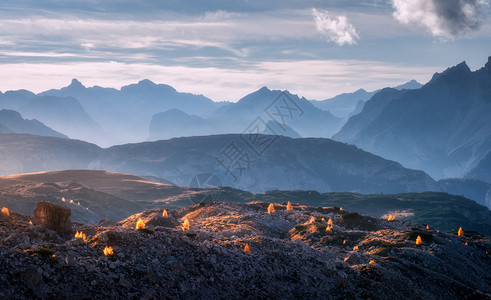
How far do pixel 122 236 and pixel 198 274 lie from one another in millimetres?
4966

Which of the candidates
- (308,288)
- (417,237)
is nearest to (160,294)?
(308,288)

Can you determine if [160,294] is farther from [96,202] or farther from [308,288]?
[96,202]

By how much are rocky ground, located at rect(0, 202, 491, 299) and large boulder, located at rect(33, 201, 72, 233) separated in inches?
24.5

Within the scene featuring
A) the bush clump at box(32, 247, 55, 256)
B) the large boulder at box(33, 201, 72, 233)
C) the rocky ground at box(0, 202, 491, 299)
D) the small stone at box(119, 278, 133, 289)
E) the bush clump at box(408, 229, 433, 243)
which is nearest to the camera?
the rocky ground at box(0, 202, 491, 299)

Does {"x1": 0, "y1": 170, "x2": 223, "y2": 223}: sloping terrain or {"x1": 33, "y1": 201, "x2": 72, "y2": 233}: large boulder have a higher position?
{"x1": 33, "y1": 201, "x2": 72, "y2": 233}: large boulder

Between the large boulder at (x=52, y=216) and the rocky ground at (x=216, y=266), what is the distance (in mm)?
623

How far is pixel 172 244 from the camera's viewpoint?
2498cm

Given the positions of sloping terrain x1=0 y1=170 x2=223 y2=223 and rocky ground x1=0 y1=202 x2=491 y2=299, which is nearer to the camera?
rocky ground x1=0 y1=202 x2=491 y2=299

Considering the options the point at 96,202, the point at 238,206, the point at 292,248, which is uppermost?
the point at 292,248

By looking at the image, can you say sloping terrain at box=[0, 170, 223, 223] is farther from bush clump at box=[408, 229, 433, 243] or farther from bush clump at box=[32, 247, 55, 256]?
bush clump at box=[32, 247, 55, 256]

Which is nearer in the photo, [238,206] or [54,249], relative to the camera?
[54,249]

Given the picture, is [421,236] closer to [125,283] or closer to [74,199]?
[125,283]

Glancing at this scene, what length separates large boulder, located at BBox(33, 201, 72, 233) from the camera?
25906 mm

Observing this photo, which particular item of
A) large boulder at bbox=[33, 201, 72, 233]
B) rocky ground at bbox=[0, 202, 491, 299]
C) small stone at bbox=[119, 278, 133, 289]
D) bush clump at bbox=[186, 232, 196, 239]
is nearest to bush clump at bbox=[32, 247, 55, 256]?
rocky ground at bbox=[0, 202, 491, 299]
